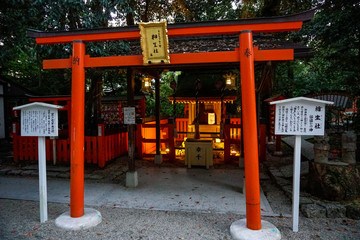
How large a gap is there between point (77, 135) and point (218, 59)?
10.1 ft

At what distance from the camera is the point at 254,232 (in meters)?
3.62

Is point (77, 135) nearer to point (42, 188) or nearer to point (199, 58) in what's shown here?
point (42, 188)

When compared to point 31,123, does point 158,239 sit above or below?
below

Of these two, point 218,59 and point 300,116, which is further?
point 218,59

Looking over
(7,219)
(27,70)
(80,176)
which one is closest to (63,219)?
(80,176)

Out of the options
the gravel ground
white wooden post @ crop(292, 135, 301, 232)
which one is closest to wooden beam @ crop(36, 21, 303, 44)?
white wooden post @ crop(292, 135, 301, 232)

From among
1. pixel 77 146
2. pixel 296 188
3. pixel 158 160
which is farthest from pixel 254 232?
pixel 158 160

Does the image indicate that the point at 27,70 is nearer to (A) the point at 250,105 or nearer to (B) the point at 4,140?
(B) the point at 4,140

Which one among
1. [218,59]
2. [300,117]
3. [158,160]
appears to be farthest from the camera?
[158,160]

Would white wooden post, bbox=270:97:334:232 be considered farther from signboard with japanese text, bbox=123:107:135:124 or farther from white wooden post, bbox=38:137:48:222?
white wooden post, bbox=38:137:48:222

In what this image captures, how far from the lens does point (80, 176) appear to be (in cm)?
429

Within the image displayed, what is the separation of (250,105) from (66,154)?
726cm

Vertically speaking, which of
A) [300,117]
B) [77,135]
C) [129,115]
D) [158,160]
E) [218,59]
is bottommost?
[158,160]

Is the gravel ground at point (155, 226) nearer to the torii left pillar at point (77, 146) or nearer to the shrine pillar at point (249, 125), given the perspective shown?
the torii left pillar at point (77, 146)
